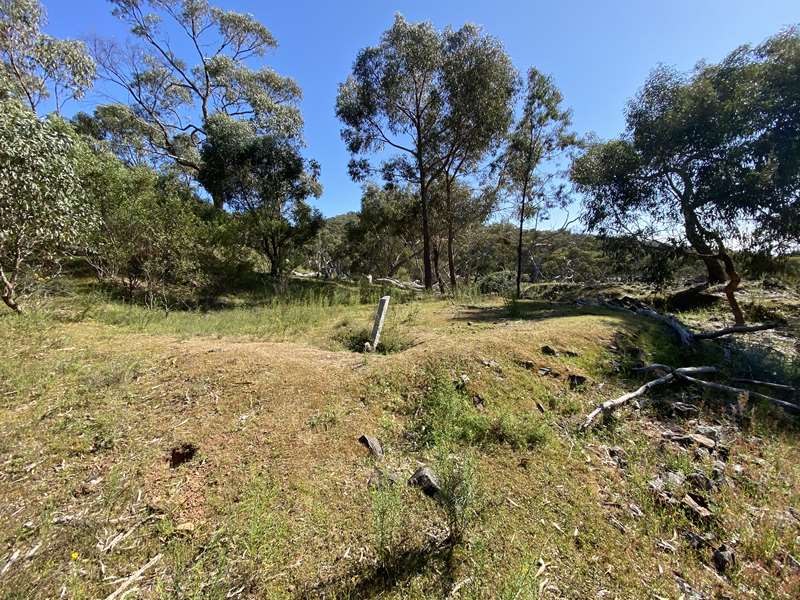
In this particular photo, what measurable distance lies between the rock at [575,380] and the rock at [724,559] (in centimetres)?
178

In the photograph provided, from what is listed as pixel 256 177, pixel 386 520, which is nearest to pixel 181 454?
pixel 386 520

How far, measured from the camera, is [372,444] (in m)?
2.62

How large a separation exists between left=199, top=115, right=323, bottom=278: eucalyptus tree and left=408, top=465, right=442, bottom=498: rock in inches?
451

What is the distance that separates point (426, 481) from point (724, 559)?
1726mm

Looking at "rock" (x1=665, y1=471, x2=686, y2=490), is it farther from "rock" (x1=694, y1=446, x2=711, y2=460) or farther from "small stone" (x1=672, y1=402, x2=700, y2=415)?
"small stone" (x1=672, y1=402, x2=700, y2=415)

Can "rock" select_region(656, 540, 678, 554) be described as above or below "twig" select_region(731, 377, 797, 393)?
below

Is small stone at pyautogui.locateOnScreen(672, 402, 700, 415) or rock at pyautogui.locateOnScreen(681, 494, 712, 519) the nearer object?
rock at pyautogui.locateOnScreen(681, 494, 712, 519)

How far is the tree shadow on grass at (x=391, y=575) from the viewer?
158 centimetres

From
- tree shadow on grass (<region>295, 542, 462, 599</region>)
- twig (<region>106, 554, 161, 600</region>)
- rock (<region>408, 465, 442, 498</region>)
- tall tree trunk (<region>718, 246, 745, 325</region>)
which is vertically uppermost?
tall tree trunk (<region>718, 246, 745, 325</region>)

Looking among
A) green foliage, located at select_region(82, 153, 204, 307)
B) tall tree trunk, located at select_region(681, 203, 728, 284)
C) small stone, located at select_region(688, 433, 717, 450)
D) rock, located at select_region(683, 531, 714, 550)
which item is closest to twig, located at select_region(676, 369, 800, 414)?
small stone, located at select_region(688, 433, 717, 450)

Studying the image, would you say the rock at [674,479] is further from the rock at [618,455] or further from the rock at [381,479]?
the rock at [381,479]

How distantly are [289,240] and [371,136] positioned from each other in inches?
219

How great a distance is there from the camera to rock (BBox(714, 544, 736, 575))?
1862 mm

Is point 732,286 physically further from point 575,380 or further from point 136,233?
point 136,233
